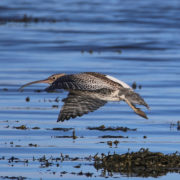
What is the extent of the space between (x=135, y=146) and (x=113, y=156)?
5.50 feet

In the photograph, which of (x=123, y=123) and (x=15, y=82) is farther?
(x=15, y=82)

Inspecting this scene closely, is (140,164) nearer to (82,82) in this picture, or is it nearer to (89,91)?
(89,91)

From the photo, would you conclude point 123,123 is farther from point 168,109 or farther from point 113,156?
point 113,156

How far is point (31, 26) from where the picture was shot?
37906 mm

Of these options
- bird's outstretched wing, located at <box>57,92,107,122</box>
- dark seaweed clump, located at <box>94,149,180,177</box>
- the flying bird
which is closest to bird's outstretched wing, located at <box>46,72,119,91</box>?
the flying bird

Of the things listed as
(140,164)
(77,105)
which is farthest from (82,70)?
(140,164)

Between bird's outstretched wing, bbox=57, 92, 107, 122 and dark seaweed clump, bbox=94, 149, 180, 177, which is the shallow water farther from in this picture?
bird's outstretched wing, bbox=57, 92, 107, 122

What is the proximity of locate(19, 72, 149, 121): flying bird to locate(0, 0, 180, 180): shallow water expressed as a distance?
33.1 inches

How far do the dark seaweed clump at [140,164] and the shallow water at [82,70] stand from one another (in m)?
0.21

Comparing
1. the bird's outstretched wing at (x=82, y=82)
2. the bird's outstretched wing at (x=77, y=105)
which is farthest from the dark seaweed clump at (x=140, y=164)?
the bird's outstretched wing at (x=82, y=82)

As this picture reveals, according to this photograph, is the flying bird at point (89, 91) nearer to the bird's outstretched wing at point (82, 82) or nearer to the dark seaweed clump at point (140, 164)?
the bird's outstretched wing at point (82, 82)

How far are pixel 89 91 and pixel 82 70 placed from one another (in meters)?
11.4

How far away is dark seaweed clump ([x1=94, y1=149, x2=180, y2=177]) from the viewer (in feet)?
35.9

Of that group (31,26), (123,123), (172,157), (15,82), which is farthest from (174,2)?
(172,157)
